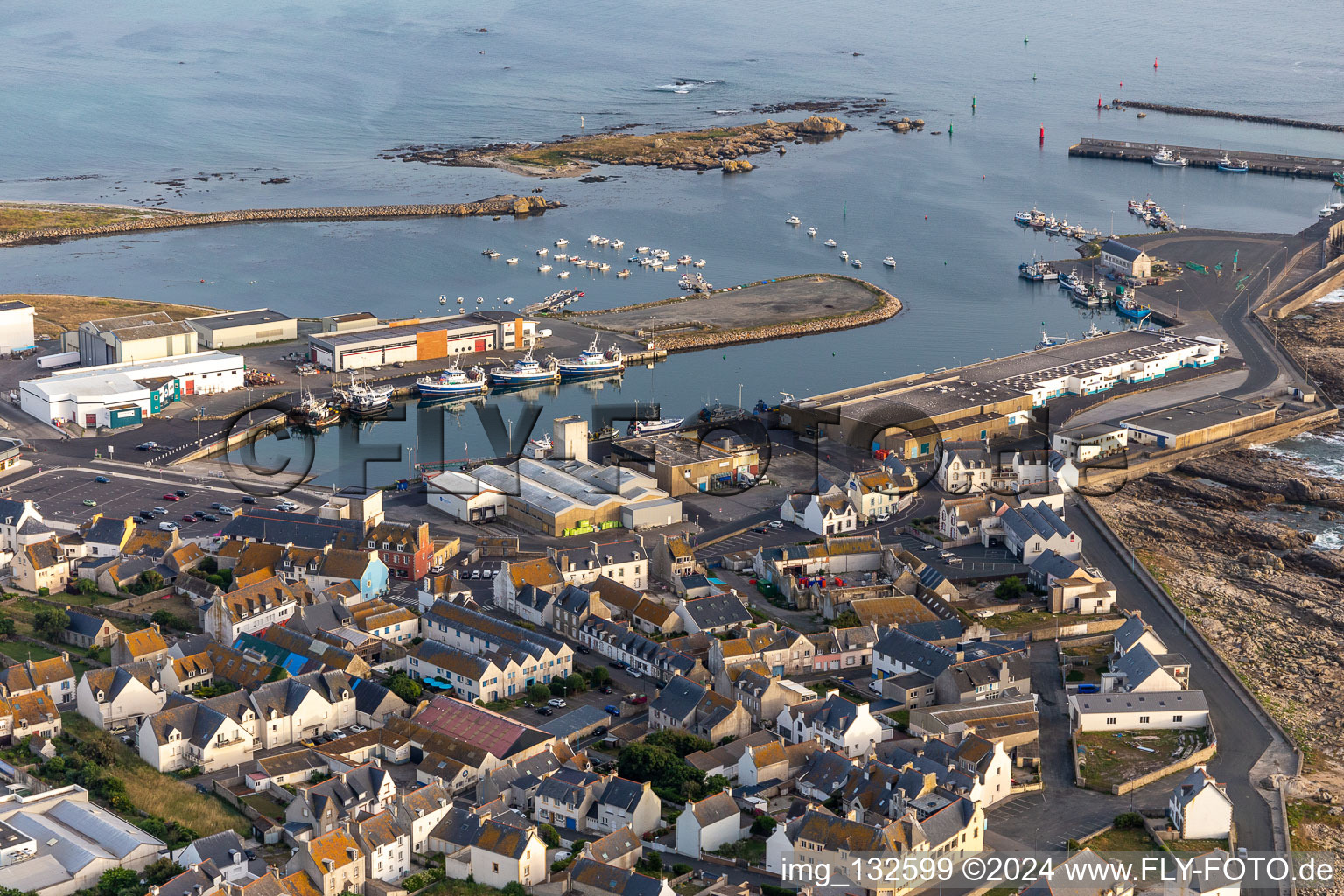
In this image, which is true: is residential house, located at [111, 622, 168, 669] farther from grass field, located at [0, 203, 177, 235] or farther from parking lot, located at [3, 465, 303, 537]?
grass field, located at [0, 203, 177, 235]

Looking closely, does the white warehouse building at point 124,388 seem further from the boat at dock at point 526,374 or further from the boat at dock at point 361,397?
the boat at dock at point 526,374

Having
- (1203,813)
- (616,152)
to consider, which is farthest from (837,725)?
(616,152)

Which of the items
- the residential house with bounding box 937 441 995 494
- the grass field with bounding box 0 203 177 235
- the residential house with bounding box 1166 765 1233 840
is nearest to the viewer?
the residential house with bounding box 1166 765 1233 840

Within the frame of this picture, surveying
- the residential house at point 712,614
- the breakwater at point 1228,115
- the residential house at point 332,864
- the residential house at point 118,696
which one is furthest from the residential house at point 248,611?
the breakwater at point 1228,115

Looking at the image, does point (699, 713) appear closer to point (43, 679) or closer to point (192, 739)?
point (192, 739)

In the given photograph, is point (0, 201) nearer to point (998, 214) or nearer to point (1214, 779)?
point (998, 214)

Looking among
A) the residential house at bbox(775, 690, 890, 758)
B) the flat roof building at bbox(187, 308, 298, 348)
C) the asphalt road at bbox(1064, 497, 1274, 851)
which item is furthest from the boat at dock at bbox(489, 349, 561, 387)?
the residential house at bbox(775, 690, 890, 758)
